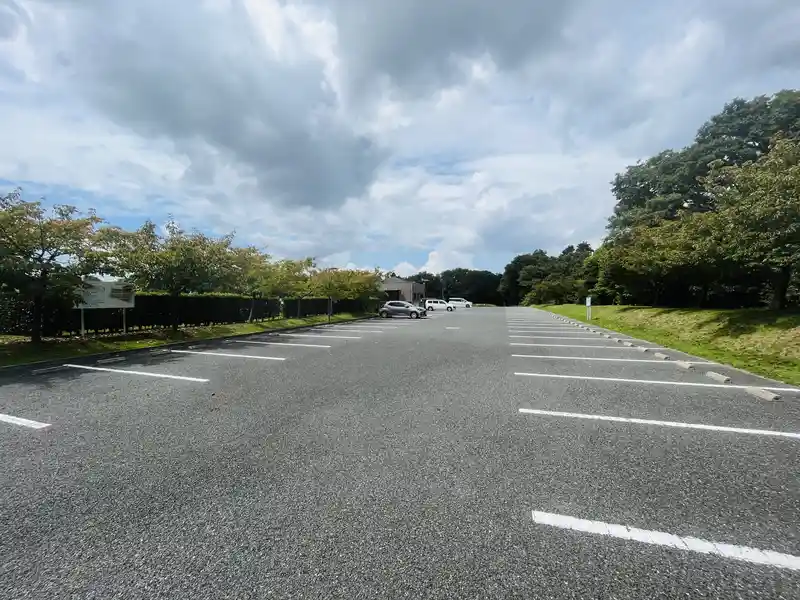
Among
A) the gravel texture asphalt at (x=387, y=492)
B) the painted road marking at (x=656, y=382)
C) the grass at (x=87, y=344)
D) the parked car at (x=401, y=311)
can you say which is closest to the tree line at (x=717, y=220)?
the painted road marking at (x=656, y=382)

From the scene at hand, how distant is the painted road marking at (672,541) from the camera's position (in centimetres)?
199

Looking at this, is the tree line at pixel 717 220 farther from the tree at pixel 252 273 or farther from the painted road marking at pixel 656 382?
the tree at pixel 252 273

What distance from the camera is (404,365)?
7.53 m

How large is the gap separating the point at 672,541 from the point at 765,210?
10229mm

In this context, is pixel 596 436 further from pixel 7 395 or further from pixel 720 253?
pixel 720 253

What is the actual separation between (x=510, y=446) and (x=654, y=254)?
1772cm

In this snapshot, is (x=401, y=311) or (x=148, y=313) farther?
(x=401, y=311)

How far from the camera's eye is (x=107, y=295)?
10539 mm

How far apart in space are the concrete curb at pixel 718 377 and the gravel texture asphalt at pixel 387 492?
2.06 ft

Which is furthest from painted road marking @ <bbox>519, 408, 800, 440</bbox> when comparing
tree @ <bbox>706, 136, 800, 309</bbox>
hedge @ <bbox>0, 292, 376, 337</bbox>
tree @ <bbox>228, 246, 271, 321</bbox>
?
tree @ <bbox>228, 246, 271, 321</bbox>

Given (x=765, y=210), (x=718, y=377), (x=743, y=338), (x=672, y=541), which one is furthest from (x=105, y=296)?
(x=743, y=338)

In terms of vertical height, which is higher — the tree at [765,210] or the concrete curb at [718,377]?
the tree at [765,210]

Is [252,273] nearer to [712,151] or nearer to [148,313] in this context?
[148,313]

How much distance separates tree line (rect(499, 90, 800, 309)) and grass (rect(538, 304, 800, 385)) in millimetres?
1712
